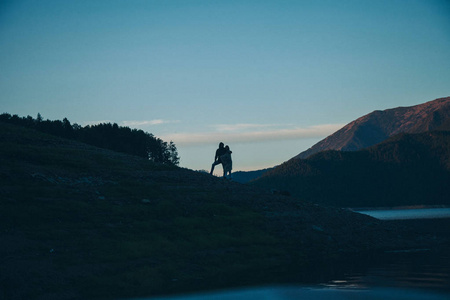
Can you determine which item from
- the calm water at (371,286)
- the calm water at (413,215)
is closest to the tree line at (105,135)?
the calm water at (413,215)

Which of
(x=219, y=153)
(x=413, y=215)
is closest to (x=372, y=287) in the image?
(x=219, y=153)

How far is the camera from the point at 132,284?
1684cm

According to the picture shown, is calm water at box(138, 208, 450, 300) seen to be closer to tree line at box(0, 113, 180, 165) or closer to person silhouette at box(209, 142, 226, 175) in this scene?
person silhouette at box(209, 142, 226, 175)

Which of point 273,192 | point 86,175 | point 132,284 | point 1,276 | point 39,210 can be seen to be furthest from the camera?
point 273,192

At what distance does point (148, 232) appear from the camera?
73.8ft

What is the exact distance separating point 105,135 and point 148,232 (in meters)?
67.1

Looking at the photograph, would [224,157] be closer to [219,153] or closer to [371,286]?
[219,153]

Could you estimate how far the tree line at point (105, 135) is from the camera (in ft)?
271

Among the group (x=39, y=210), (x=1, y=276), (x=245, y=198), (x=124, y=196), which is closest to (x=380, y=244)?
(x=245, y=198)

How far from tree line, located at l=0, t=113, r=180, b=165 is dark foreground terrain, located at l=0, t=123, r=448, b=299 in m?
45.9

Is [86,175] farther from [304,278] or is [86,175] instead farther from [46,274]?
[304,278]

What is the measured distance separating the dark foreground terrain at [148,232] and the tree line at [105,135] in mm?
45927

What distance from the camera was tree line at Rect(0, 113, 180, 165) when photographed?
82.5 m

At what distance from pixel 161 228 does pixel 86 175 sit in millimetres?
10364
